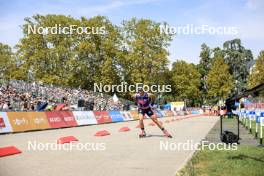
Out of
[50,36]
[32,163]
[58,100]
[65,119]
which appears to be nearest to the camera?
[32,163]

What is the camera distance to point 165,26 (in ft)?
236

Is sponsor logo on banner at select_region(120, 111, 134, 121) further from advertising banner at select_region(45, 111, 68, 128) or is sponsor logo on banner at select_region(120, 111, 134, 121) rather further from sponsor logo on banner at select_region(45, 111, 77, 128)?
advertising banner at select_region(45, 111, 68, 128)

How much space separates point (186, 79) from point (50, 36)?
35.8 meters

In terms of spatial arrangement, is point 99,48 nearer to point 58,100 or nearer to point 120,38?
point 120,38

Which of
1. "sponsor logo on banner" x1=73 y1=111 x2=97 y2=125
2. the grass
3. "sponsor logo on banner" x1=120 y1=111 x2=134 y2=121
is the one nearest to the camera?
the grass

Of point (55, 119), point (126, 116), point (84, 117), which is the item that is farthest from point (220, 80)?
point (55, 119)

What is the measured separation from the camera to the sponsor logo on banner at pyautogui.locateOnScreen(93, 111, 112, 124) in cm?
3328

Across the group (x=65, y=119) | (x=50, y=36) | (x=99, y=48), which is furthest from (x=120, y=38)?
(x=65, y=119)

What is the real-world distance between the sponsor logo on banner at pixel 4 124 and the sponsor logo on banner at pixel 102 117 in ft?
41.2

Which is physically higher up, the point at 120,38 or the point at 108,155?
the point at 120,38

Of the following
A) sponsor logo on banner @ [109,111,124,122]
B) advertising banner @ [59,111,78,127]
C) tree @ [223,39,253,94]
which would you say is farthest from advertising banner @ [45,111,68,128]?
tree @ [223,39,253,94]

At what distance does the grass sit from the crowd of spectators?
15408 mm
